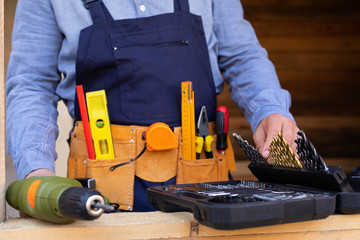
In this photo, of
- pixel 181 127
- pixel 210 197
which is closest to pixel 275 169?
pixel 210 197

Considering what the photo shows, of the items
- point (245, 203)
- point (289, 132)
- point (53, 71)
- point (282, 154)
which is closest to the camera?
point (245, 203)

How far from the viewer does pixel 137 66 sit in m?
1.20

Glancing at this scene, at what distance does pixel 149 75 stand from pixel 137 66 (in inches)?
1.5

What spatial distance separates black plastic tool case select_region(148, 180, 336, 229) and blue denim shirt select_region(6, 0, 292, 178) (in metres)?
0.42

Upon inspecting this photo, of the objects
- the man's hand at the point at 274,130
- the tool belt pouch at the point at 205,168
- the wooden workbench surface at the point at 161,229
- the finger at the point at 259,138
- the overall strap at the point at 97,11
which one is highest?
the overall strap at the point at 97,11

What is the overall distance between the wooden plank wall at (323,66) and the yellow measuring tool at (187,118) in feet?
8.74

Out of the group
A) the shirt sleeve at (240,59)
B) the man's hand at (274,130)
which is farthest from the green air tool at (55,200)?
the shirt sleeve at (240,59)

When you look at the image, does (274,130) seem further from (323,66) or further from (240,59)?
(323,66)

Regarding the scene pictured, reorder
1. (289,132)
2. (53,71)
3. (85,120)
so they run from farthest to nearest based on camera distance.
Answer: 1. (53,71)
2. (85,120)
3. (289,132)

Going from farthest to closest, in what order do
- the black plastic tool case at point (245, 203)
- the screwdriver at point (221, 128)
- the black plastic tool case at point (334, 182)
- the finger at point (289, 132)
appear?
the screwdriver at point (221, 128)
the finger at point (289, 132)
the black plastic tool case at point (334, 182)
the black plastic tool case at point (245, 203)

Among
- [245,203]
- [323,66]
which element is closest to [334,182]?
[245,203]

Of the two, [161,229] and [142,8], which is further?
[142,8]

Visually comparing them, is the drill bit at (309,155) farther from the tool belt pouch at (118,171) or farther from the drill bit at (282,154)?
the tool belt pouch at (118,171)

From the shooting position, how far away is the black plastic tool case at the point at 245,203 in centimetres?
61
